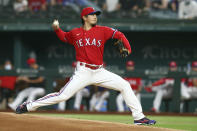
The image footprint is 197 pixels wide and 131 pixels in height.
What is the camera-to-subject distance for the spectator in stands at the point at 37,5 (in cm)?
1567

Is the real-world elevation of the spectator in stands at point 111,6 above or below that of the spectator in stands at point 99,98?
above

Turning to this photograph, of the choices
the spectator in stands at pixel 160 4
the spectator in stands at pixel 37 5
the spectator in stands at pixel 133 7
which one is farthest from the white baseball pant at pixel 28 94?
the spectator in stands at pixel 160 4

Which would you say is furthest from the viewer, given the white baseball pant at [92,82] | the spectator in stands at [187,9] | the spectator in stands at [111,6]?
the spectator in stands at [111,6]

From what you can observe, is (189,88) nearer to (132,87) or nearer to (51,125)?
(132,87)

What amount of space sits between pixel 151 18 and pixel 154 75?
2647 millimetres

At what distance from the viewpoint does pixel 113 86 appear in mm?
6812

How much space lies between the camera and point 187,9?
589 inches

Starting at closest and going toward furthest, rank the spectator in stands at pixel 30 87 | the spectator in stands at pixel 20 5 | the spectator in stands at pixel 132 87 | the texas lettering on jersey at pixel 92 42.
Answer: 1. the texas lettering on jersey at pixel 92 42
2. the spectator in stands at pixel 132 87
3. the spectator in stands at pixel 30 87
4. the spectator in stands at pixel 20 5

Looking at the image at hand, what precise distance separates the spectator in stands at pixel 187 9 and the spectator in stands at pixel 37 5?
4.26 m

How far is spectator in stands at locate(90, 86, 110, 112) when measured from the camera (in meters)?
13.2

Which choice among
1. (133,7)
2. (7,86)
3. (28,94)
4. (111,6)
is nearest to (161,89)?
(133,7)

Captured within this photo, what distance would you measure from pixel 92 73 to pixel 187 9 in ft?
28.8

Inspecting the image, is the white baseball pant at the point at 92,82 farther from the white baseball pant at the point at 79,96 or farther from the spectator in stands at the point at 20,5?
the spectator in stands at the point at 20,5

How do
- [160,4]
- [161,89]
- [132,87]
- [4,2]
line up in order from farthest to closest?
[4,2], [160,4], [132,87], [161,89]
